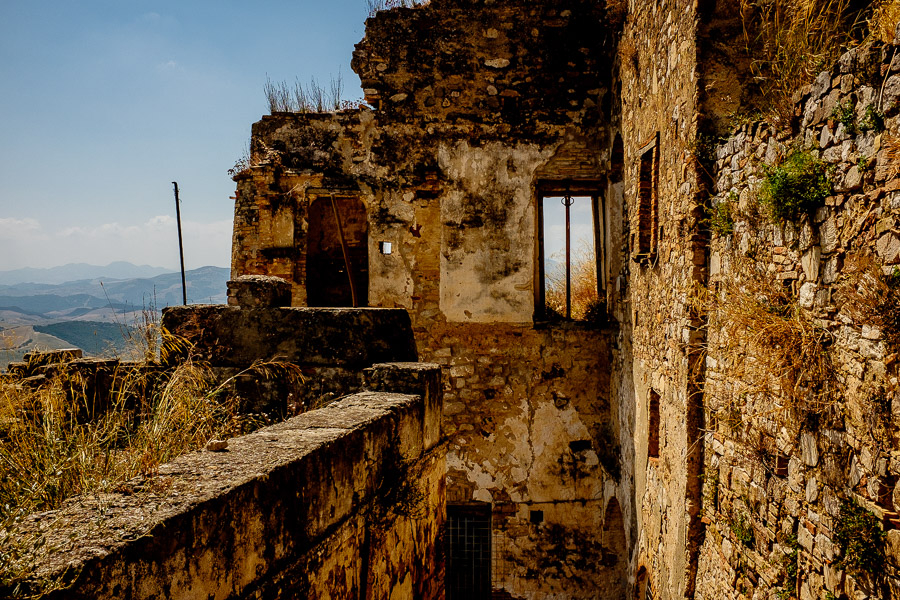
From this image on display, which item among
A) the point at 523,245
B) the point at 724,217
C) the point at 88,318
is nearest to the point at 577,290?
the point at 523,245

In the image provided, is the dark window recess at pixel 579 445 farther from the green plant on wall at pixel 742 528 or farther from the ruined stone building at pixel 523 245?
the green plant on wall at pixel 742 528

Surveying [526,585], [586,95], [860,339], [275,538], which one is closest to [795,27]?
[860,339]

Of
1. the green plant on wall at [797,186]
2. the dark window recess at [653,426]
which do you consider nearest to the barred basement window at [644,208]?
the dark window recess at [653,426]

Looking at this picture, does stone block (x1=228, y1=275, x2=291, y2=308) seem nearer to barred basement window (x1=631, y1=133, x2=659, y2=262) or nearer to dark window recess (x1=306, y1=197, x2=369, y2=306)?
barred basement window (x1=631, y1=133, x2=659, y2=262)

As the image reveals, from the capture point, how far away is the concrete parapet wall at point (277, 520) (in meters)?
1.65

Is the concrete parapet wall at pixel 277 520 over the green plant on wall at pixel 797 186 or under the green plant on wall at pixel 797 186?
under

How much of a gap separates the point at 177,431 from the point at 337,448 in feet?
3.40

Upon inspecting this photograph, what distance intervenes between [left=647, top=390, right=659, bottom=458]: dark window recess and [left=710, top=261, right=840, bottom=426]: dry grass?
1.83m

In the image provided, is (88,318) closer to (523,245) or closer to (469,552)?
(469,552)

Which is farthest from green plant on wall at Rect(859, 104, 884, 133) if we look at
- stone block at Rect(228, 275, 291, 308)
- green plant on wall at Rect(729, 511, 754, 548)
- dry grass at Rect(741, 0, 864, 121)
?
stone block at Rect(228, 275, 291, 308)

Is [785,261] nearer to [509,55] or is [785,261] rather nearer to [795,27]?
[795,27]

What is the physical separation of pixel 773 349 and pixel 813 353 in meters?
0.26

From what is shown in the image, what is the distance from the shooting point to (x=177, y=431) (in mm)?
3111

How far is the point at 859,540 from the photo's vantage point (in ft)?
8.05
